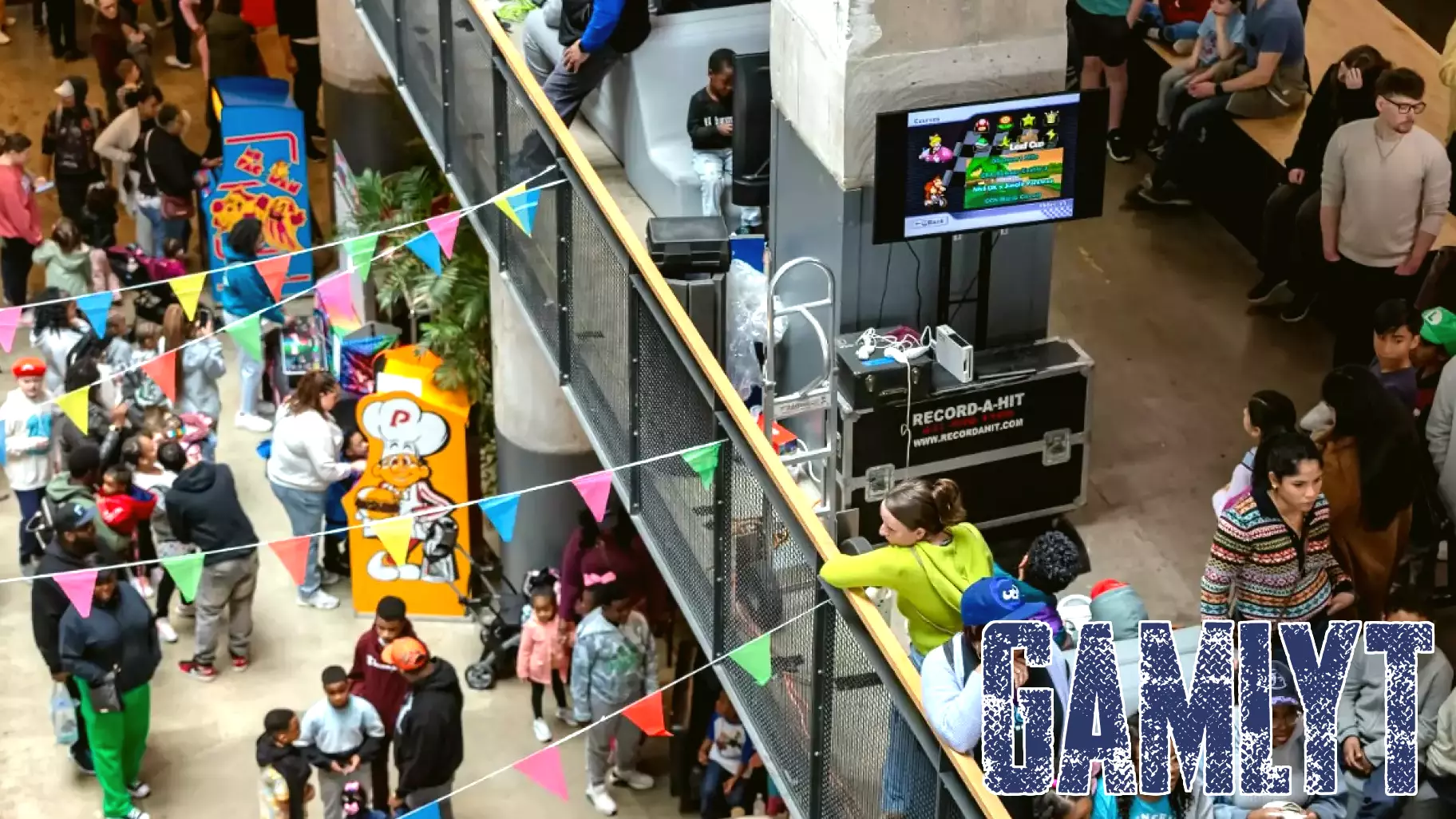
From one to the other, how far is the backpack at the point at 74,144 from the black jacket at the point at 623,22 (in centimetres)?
719

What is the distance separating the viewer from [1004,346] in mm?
9703

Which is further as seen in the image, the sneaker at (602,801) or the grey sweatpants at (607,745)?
the sneaker at (602,801)

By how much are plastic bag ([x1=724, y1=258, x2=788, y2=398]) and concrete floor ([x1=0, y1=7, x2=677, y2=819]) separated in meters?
3.49

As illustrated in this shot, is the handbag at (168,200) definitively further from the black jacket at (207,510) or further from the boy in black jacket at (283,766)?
the boy in black jacket at (283,766)

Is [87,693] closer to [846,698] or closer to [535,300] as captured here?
[535,300]

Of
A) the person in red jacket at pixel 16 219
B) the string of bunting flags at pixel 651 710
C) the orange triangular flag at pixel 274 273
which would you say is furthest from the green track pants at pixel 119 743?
the person in red jacket at pixel 16 219

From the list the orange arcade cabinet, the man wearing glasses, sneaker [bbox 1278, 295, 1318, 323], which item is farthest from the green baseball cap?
the orange arcade cabinet

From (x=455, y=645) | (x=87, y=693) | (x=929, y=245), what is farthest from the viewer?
(x=455, y=645)

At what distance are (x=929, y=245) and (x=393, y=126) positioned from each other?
810 centimetres

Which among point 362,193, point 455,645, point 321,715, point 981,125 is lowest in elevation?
point 455,645

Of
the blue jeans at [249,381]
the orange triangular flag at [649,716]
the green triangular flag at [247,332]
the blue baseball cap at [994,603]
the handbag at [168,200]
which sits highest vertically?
the blue baseball cap at [994,603]

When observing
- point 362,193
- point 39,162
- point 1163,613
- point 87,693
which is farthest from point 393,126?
point 1163,613

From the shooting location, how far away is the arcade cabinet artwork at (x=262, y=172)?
16.6 meters

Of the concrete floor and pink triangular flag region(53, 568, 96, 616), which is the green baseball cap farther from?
pink triangular flag region(53, 568, 96, 616)
